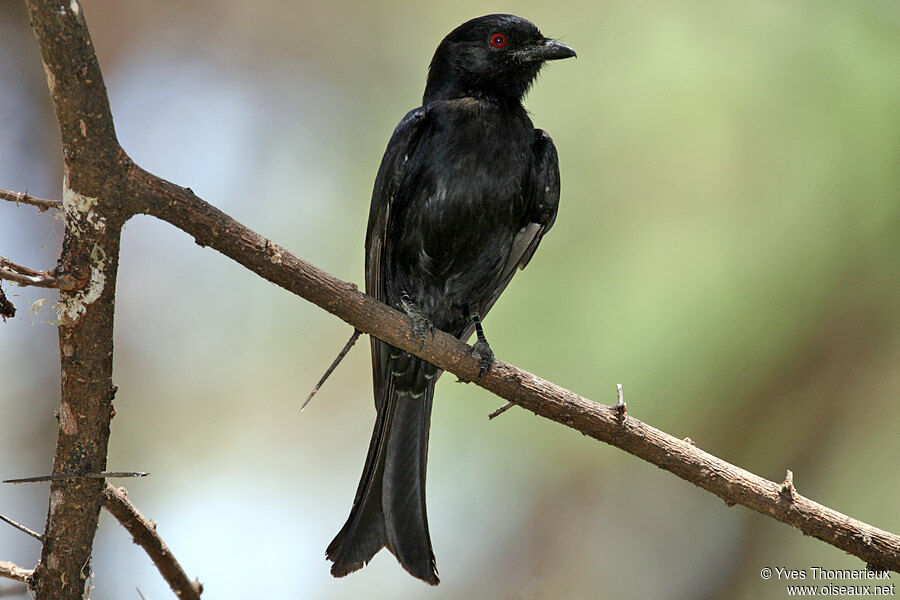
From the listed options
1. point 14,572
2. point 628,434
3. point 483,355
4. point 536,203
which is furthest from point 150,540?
point 536,203

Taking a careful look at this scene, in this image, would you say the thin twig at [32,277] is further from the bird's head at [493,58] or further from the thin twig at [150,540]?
the bird's head at [493,58]

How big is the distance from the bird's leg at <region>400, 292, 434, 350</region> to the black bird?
12mm

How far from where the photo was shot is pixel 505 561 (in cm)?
458

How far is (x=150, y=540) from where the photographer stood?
206 centimetres

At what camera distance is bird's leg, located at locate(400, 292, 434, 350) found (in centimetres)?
240

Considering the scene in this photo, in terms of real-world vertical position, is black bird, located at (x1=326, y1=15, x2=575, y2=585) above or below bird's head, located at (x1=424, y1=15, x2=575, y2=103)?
below

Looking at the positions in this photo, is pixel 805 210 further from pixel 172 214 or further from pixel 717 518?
pixel 172 214

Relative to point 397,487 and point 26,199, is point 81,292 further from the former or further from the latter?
point 397,487

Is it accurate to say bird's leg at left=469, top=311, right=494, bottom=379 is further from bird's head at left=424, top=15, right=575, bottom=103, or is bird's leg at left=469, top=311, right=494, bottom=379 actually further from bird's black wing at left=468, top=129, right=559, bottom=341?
bird's head at left=424, top=15, right=575, bottom=103

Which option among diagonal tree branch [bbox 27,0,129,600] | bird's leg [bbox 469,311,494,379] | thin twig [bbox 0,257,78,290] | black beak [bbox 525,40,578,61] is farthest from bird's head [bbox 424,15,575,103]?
thin twig [bbox 0,257,78,290]

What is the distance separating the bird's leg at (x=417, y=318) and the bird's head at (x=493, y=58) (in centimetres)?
83

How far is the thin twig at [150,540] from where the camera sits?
1.94 m

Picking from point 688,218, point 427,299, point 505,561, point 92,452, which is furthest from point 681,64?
point 92,452

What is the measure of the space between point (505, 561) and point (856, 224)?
2.66 metres
